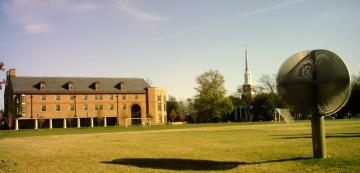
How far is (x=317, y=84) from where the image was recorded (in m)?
14.6

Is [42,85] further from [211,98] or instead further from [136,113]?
[211,98]

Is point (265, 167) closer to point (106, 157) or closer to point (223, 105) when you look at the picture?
point (106, 157)

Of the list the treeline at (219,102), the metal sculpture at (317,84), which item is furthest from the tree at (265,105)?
the metal sculpture at (317,84)

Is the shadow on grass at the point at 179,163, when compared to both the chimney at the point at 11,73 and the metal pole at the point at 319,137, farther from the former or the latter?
the chimney at the point at 11,73

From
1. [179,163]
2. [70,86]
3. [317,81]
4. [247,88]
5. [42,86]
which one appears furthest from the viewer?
[247,88]

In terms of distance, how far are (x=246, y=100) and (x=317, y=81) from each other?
118 m

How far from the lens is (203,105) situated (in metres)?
103

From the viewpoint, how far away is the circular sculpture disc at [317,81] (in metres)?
14.6

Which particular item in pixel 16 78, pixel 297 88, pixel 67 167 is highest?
pixel 16 78

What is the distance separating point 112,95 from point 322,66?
9080cm

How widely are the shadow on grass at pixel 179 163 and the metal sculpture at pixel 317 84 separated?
1.68 m

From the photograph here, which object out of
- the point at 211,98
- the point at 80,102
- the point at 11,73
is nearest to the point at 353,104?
the point at 211,98

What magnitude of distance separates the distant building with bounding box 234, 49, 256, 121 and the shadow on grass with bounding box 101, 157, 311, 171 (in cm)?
10702

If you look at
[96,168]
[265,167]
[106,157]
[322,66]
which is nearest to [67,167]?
[96,168]
